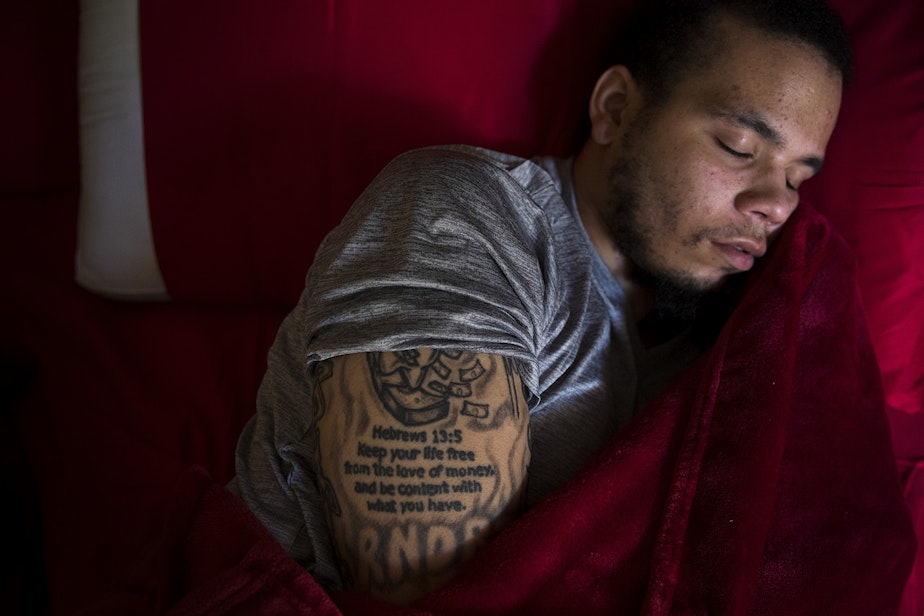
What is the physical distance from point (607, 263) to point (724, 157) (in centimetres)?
22

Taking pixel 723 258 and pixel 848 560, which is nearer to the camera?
pixel 848 560

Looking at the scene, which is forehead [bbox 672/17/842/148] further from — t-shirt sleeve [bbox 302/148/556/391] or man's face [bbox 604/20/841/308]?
t-shirt sleeve [bbox 302/148/556/391]

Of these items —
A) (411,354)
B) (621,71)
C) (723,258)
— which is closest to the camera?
(411,354)

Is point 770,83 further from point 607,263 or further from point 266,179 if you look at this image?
point 266,179

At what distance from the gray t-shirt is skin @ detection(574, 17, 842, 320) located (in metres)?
0.11

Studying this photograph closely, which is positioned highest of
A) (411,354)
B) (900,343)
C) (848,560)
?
(411,354)

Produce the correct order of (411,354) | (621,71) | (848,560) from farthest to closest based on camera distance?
(621,71), (848,560), (411,354)

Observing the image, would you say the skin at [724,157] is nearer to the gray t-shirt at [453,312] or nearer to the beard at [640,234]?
the beard at [640,234]

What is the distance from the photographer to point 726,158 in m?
0.85

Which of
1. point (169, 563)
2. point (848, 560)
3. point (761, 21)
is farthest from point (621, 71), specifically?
point (169, 563)

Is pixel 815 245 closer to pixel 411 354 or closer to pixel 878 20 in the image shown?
pixel 878 20

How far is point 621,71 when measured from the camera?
0.99 meters

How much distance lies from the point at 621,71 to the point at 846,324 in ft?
1.58

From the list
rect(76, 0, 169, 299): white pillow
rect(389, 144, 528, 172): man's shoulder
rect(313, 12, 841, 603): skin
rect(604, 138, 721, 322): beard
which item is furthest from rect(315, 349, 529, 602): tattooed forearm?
rect(76, 0, 169, 299): white pillow
